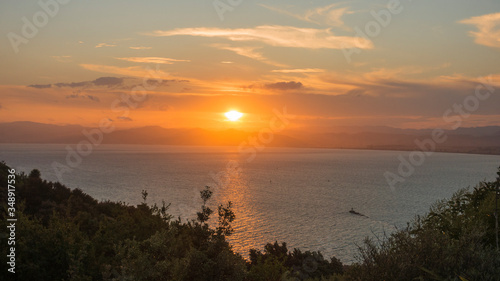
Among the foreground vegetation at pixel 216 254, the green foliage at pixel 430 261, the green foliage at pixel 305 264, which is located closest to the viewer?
the green foliage at pixel 430 261

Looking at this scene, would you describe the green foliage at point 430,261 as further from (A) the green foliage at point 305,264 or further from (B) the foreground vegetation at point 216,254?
(A) the green foliage at point 305,264

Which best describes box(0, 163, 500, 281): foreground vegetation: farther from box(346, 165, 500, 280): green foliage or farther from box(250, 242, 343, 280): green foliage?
box(250, 242, 343, 280): green foliage

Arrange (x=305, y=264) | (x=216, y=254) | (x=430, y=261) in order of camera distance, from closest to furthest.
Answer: (x=430, y=261) → (x=216, y=254) → (x=305, y=264)

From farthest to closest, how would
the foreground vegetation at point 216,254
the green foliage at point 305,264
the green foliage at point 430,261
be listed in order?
the green foliage at point 305,264, the foreground vegetation at point 216,254, the green foliage at point 430,261

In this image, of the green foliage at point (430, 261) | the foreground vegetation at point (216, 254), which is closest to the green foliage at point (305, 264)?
the foreground vegetation at point (216, 254)

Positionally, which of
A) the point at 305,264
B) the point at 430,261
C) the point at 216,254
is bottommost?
the point at 305,264

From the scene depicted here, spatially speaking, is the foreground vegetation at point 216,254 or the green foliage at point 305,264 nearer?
the foreground vegetation at point 216,254

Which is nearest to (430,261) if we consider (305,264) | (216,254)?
(216,254)

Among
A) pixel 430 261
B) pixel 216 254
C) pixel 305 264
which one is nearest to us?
pixel 430 261

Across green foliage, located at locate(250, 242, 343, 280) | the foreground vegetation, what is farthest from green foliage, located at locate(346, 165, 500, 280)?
green foliage, located at locate(250, 242, 343, 280)

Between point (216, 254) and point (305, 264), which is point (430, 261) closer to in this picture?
point (216, 254)

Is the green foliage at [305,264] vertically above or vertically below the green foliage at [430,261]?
below

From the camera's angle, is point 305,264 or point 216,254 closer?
point 216,254

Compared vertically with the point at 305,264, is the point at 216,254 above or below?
above
